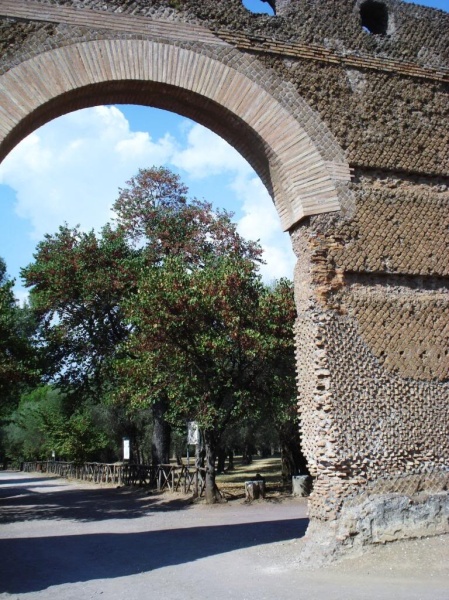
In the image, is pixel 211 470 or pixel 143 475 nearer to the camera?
pixel 211 470

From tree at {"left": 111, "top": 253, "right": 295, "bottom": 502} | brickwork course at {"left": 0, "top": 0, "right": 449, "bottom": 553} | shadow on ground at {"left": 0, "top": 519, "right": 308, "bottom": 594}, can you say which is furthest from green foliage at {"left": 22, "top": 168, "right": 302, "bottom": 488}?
brickwork course at {"left": 0, "top": 0, "right": 449, "bottom": 553}

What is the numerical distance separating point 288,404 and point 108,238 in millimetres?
9899

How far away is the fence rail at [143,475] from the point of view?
1870 cm

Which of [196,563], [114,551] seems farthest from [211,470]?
[196,563]

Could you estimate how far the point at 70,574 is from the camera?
704 centimetres

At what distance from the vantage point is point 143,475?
22141 mm

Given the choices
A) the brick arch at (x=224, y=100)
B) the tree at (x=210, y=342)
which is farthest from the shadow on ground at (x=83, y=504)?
the brick arch at (x=224, y=100)

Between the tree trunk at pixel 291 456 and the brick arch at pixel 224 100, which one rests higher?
the brick arch at pixel 224 100

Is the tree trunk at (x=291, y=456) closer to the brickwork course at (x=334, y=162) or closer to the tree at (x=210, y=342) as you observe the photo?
the tree at (x=210, y=342)

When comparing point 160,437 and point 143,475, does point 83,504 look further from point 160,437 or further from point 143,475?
point 160,437

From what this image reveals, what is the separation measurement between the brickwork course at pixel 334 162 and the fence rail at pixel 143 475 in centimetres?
1129

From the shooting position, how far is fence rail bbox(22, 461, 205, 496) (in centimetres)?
1870

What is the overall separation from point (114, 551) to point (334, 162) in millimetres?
6085

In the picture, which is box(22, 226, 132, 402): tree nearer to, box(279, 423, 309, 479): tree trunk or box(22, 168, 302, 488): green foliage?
box(22, 168, 302, 488): green foliage
